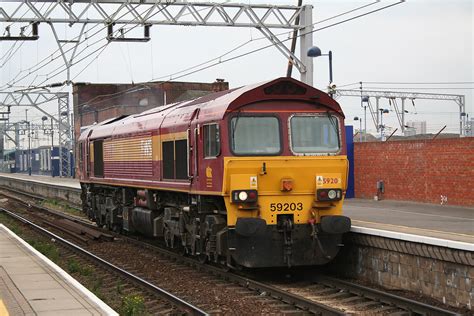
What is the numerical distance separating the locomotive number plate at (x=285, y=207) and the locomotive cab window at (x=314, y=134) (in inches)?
37.6

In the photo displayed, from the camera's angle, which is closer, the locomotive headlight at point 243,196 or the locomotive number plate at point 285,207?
the locomotive headlight at point 243,196

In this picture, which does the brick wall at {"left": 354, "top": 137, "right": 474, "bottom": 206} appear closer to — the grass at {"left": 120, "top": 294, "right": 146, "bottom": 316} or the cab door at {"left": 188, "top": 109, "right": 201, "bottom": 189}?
the cab door at {"left": 188, "top": 109, "right": 201, "bottom": 189}

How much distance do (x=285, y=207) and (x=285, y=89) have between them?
86.2 inches

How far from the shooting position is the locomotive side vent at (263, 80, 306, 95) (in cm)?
1321

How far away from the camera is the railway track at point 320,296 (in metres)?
10.2

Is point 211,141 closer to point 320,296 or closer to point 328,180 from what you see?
point 328,180

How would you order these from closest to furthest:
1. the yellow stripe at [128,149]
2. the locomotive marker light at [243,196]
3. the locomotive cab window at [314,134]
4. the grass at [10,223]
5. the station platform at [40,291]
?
the station platform at [40,291], the locomotive marker light at [243,196], the locomotive cab window at [314,134], the yellow stripe at [128,149], the grass at [10,223]

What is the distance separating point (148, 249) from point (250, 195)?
22.5 feet

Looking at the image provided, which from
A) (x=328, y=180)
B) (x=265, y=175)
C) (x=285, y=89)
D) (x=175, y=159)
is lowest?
(x=328, y=180)

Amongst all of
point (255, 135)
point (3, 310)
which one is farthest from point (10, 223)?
point (3, 310)

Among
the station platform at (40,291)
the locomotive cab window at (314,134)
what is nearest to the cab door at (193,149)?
the locomotive cab window at (314,134)

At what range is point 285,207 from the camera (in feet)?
42.1

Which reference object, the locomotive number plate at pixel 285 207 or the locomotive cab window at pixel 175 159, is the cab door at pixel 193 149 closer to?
the locomotive cab window at pixel 175 159

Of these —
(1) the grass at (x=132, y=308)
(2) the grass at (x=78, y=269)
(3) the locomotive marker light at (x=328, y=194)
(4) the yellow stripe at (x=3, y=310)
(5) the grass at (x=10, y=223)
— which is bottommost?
(5) the grass at (x=10, y=223)
